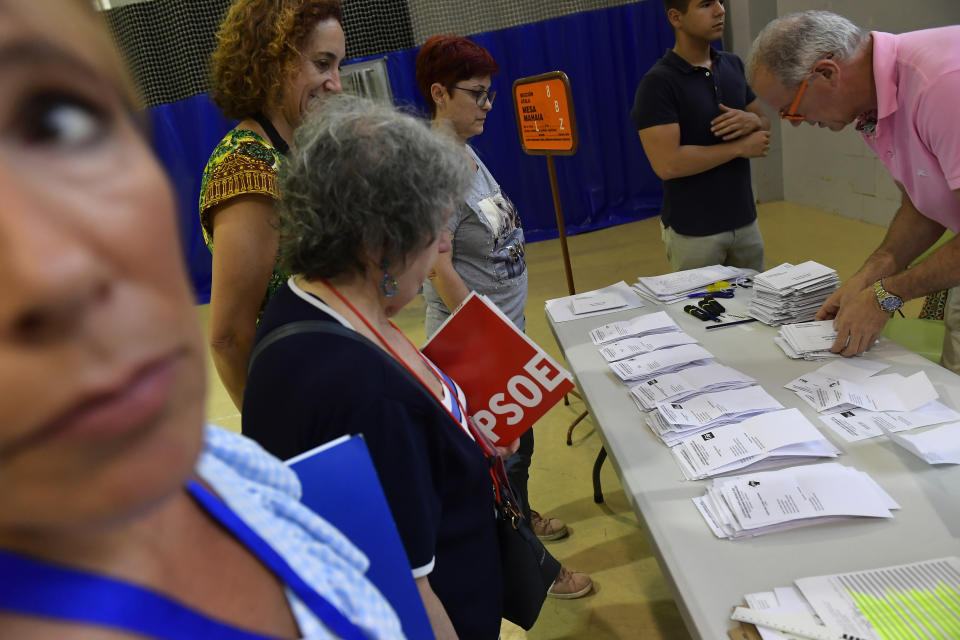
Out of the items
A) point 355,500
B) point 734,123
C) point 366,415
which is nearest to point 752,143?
point 734,123

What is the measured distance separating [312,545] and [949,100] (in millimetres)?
1688

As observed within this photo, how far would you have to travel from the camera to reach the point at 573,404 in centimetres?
340

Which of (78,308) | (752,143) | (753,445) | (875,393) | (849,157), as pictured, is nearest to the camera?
(78,308)

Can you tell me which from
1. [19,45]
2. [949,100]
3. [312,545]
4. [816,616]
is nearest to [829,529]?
[816,616]

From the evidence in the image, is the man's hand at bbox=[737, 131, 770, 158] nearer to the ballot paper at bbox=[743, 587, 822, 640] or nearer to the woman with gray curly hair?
the woman with gray curly hair

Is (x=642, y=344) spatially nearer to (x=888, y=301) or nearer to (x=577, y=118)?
(x=888, y=301)

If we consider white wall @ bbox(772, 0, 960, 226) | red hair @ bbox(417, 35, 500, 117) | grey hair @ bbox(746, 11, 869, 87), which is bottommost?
white wall @ bbox(772, 0, 960, 226)

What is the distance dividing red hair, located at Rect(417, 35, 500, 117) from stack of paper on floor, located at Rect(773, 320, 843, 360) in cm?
133

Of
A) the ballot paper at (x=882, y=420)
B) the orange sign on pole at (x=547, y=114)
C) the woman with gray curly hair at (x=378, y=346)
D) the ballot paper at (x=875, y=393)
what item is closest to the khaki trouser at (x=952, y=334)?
the ballot paper at (x=875, y=393)

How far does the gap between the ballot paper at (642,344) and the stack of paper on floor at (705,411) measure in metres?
0.36

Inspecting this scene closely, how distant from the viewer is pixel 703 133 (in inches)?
102

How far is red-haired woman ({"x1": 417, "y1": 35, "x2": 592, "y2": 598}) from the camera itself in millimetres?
2006

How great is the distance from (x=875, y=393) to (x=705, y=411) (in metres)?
0.38

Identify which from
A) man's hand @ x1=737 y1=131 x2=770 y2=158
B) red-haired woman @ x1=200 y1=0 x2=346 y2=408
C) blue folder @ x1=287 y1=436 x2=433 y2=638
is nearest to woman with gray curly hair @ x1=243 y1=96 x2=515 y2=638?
blue folder @ x1=287 y1=436 x2=433 y2=638
